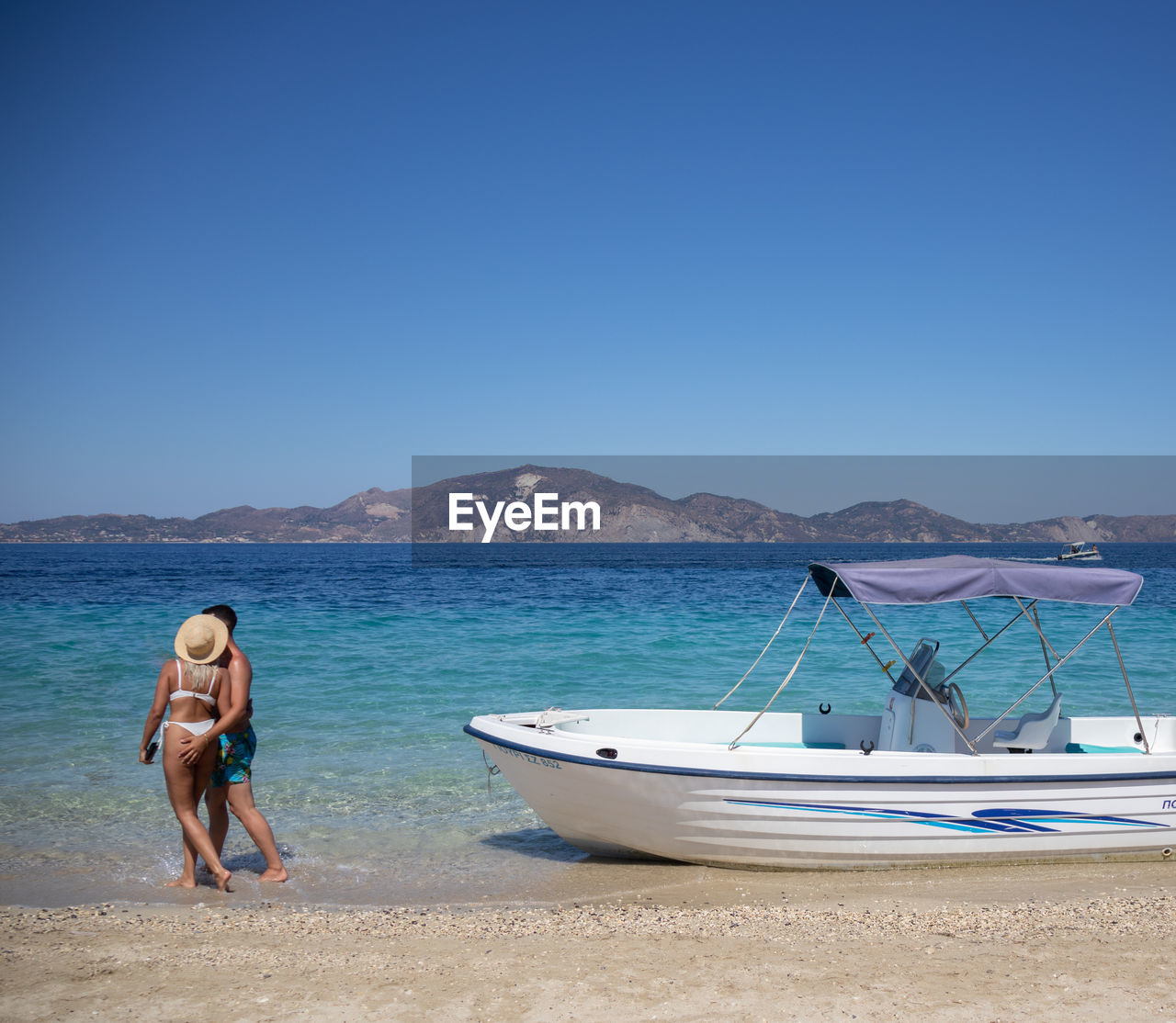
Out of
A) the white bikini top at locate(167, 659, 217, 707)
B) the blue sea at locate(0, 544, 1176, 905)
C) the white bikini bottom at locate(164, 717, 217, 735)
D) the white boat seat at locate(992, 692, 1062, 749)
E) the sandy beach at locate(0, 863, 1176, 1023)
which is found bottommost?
the blue sea at locate(0, 544, 1176, 905)

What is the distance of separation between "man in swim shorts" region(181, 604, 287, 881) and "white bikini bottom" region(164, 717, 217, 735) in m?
0.09

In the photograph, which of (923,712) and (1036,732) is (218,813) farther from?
(1036,732)

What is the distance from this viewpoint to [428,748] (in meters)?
10.4

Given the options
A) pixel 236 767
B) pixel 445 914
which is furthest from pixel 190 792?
pixel 445 914

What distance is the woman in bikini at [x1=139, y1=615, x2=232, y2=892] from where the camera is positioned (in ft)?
18.6

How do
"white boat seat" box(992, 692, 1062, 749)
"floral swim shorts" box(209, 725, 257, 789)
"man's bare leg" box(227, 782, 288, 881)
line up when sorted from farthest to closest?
"white boat seat" box(992, 692, 1062, 749) < "man's bare leg" box(227, 782, 288, 881) < "floral swim shorts" box(209, 725, 257, 789)

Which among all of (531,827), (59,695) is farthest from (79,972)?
(59,695)

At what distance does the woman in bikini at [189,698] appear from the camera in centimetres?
567

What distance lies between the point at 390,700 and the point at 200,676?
7.55m

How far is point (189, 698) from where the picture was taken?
5.71 metres

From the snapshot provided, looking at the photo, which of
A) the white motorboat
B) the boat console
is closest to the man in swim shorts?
the white motorboat

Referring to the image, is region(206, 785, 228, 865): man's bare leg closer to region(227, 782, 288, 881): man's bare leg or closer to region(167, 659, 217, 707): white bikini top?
region(227, 782, 288, 881): man's bare leg

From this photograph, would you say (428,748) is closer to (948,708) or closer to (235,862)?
(235,862)

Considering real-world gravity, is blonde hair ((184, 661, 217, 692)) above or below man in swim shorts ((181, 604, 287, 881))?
above
